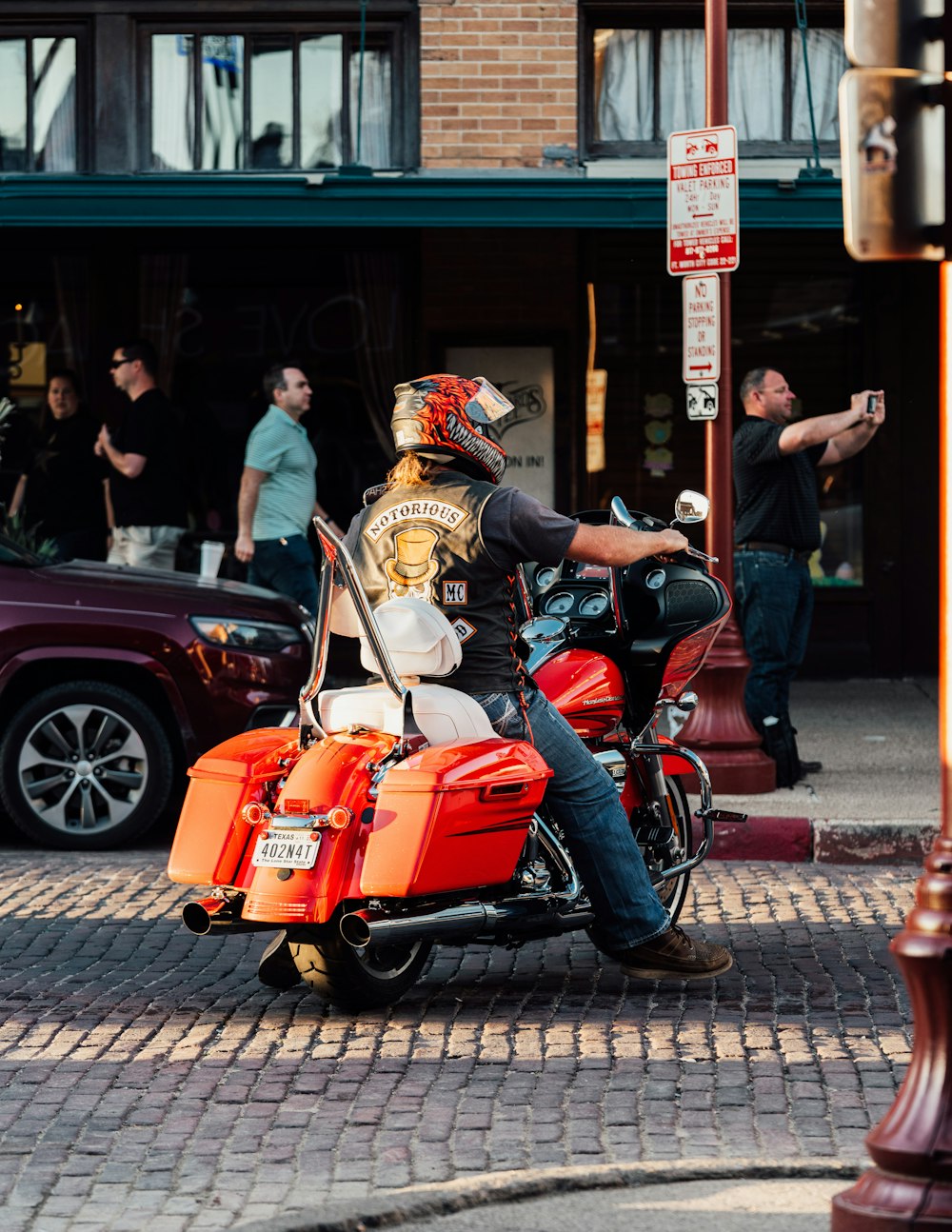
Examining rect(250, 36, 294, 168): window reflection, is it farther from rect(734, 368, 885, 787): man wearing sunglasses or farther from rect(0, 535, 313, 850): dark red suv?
rect(0, 535, 313, 850): dark red suv

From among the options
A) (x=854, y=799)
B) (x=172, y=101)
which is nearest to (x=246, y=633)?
(x=854, y=799)

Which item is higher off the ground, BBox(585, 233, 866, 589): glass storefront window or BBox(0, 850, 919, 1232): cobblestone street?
BBox(585, 233, 866, 589): glass storefront window

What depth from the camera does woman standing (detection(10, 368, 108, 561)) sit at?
1251 centimetres

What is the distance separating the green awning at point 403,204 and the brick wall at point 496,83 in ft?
Answer: 5.58

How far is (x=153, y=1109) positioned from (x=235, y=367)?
366 inches

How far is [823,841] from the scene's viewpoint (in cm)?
873

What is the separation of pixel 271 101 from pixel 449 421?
8239mm

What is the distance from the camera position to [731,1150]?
4.58m

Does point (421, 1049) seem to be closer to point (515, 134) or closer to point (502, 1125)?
point (502, 1125)

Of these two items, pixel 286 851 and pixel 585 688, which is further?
pixel 585 688

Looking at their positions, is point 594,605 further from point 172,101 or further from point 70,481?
point 172,101

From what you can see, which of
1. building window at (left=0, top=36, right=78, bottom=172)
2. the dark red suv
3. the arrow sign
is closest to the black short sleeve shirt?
the arrow sign

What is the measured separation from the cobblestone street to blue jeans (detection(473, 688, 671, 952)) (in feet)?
0.90

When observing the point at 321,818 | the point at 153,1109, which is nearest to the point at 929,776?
the point at 321,818
